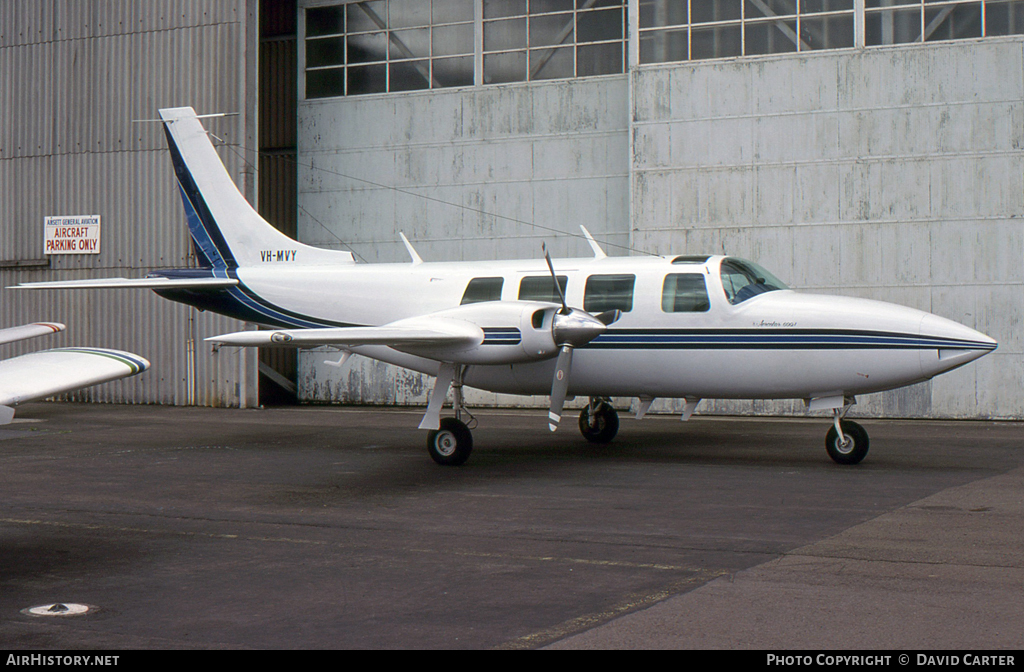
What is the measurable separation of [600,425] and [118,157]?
48.5 ft

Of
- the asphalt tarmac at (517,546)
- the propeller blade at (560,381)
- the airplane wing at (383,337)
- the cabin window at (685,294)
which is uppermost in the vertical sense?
the cabin window at (685,294)

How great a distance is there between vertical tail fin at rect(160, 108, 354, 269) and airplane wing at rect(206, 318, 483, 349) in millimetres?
4021

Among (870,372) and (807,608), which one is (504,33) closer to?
(870,372)

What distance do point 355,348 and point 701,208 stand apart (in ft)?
28.2

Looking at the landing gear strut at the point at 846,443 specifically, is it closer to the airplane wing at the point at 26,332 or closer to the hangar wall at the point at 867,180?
the hangar wall at the point at 867,180

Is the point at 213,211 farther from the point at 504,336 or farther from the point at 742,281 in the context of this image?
the point at 742,281

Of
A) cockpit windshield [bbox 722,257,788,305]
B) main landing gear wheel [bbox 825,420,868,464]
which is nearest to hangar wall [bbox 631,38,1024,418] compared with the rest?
cockpit windshield [bbox 722,257,788,305]

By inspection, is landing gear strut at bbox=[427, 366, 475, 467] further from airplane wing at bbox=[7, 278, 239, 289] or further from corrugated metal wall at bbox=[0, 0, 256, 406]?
corrugated metal wall at bbox=[0, 0, 256, 406]

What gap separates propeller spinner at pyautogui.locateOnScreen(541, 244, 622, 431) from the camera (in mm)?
12031

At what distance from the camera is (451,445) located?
41.3 ft

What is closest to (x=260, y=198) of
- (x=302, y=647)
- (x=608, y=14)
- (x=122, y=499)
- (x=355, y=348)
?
(x=608, y=14)

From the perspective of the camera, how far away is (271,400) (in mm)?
24438

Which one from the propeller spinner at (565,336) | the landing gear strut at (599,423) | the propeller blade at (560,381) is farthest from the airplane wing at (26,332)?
the landing gear strut at (599,423)

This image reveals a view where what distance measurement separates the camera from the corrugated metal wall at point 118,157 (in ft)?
76.1
